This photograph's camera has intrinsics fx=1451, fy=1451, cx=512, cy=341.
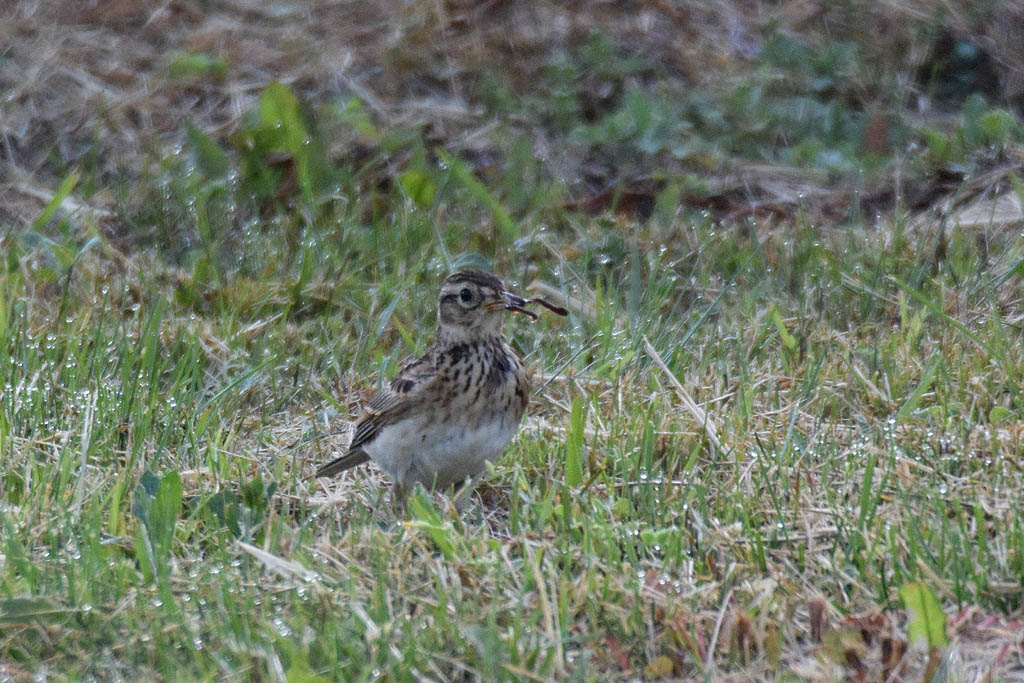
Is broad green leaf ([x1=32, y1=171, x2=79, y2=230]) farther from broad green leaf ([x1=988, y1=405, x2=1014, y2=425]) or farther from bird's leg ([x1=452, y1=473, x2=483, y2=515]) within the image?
broad green leaf ([x1=988, y1=405, x2=1014, y2=425])

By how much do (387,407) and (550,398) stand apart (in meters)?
0.88

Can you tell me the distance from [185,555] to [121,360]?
1631 mm

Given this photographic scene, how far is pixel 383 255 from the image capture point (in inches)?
277

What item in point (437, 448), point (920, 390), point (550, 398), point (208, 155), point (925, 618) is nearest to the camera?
point (925, 618)

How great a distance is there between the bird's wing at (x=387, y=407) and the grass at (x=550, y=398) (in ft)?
0.36

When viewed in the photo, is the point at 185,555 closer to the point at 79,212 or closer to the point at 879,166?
the point at 79,212

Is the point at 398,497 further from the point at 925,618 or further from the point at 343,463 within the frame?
the point at 925,618

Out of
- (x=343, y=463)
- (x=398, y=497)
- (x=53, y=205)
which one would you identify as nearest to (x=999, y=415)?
(x=398, y=497)

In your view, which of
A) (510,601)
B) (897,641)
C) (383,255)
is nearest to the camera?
(897,641)

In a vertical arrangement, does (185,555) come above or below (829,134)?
above

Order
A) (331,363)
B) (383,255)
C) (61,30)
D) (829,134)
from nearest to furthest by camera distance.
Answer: (331,363)
(383,255)
(829,134)
(61,30)

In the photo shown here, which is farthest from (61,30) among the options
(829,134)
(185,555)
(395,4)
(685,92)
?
(185,555)

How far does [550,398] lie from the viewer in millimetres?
5723

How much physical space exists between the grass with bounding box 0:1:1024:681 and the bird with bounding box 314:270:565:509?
0.15m
